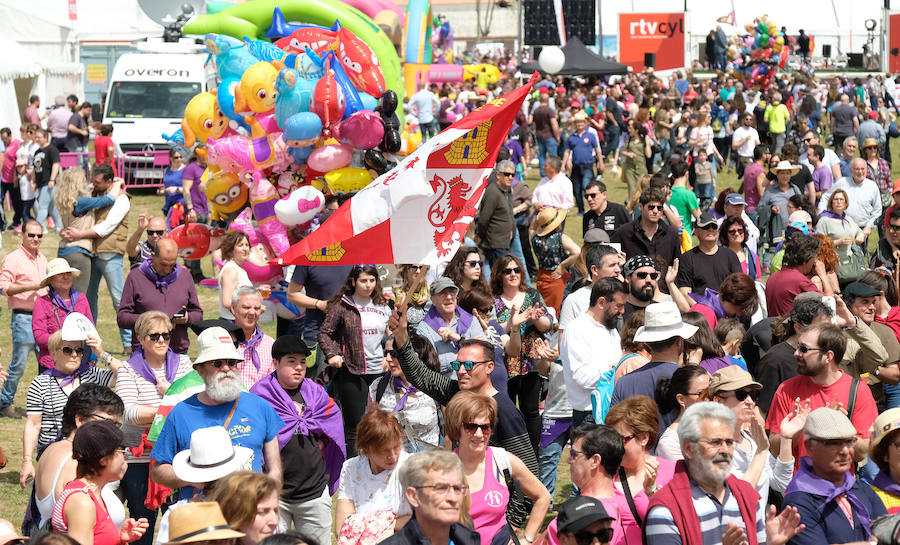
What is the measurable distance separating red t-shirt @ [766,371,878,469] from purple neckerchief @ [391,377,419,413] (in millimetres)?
2078

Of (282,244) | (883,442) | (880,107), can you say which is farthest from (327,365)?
(880,107)

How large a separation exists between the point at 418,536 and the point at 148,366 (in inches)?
121

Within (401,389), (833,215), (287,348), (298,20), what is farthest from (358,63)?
(833,215)

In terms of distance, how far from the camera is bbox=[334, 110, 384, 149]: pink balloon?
390 inches

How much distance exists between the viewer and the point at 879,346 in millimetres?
7324

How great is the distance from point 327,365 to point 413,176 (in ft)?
4.81

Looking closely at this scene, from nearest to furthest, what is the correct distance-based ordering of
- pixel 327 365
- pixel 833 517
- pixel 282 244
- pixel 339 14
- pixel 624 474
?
pixel 833 517
pixel 624 474
pixel 327 365
pixel 282 244
pixel 339 14

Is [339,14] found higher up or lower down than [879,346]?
higher up

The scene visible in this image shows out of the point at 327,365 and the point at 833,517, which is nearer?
the point at 833,517

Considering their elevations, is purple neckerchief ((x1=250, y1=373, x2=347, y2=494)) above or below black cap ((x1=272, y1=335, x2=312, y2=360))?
below

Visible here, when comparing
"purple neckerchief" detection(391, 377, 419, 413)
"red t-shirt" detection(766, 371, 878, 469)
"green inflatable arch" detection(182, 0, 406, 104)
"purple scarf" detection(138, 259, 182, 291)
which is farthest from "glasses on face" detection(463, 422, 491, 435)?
"green inflatable arch" detection(182, 0, 406, 104)

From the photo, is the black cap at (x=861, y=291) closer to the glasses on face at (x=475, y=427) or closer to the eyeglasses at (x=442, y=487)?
the glasses on face at (x=475, y=427)

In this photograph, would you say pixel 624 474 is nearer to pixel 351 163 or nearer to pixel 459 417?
pixel 459 417

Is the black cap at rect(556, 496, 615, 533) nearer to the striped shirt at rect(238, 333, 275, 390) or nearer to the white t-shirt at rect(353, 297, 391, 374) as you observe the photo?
the striped shirt at rect(238, 333, 275, 390)
